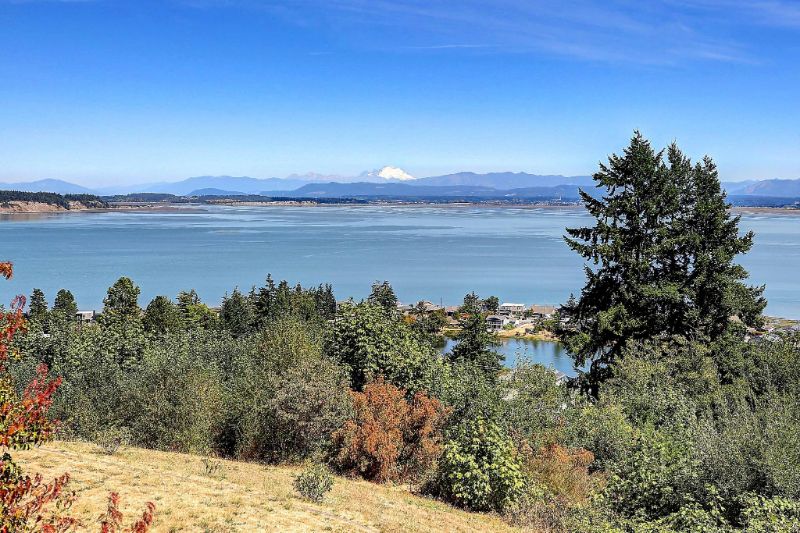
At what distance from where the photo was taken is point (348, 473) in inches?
582

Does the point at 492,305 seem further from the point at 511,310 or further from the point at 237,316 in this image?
the point at 237,316

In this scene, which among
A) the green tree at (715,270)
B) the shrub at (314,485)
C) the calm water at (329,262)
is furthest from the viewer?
the calm water at (329,262)

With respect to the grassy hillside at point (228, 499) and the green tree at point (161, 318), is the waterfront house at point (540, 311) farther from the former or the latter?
the grassy hillside at point (228, 499)

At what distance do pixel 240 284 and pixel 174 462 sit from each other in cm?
7823

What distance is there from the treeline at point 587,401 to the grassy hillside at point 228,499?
127cm

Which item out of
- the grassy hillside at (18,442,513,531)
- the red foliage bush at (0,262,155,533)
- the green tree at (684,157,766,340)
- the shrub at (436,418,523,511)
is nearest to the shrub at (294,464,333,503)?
the grassy hillside at (18,442,513,531)

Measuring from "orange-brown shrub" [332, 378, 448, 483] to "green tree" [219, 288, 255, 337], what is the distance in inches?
1657

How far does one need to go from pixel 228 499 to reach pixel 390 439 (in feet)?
15.1

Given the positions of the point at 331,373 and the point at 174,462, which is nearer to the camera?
the point at 174,462

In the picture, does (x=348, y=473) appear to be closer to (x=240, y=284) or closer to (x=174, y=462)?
(x=174, y=462)

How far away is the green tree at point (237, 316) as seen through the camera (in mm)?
56719

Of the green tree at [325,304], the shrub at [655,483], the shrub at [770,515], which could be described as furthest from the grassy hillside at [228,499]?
the green tree at [325,304]

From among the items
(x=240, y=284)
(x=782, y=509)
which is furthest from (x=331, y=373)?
(x=240, y=284)

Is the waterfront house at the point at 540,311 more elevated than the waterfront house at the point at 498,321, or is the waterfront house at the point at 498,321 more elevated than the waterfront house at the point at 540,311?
the waterfront house at the point at 540,311
